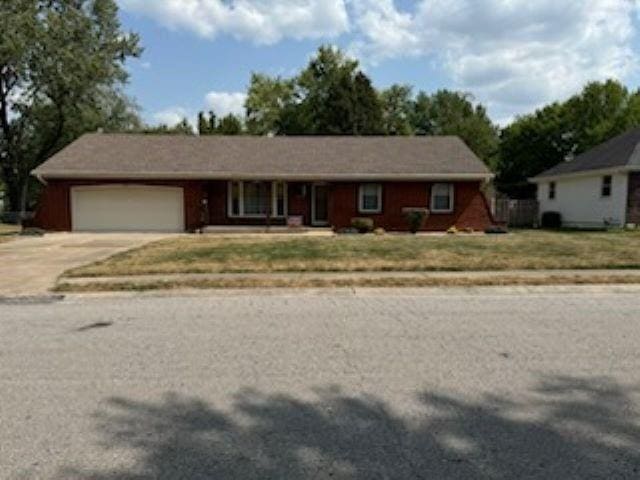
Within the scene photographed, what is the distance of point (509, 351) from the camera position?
585cm

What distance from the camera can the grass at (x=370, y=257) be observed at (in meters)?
11.7

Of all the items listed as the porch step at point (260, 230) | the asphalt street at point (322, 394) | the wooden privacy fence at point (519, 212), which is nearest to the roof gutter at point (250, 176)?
the porch step at point (260, 230)

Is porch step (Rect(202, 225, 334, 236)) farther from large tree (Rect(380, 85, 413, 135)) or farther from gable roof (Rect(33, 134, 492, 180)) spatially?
large tree (Rect(380, 85, 413, 135))

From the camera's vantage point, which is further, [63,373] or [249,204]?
[249,204]

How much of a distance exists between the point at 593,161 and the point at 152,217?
70.0 feet

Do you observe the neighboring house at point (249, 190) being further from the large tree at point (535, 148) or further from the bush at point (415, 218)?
the large tree at point (535, 148)

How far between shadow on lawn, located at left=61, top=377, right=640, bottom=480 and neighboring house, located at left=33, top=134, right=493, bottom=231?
19255 mm

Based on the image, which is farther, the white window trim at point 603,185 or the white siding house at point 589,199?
the white window trim at point 603,185

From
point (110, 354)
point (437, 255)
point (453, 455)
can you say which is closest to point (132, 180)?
point (437, 255)

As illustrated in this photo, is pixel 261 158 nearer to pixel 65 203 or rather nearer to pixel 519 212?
pixel 65 203

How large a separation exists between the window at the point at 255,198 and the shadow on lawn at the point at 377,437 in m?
20.7

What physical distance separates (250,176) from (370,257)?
38.9 ft

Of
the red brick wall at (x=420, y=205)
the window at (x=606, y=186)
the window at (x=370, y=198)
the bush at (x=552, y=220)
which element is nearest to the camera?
the red brick wall at (x=420, y=205)

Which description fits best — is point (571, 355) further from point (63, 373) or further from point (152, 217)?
point (152, 217)
